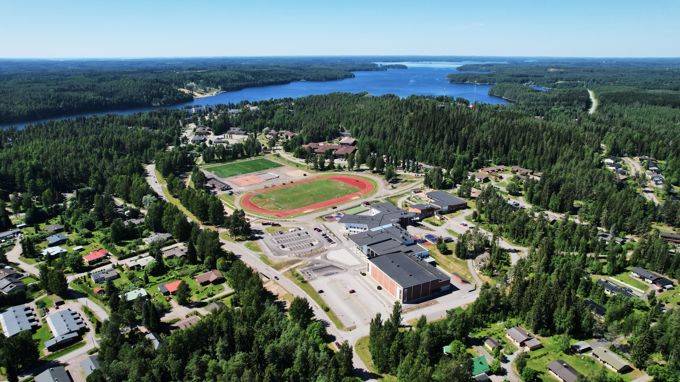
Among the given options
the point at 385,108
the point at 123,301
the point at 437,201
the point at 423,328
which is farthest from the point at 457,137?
the point at 123,301

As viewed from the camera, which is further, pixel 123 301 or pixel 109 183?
pixel 109 183

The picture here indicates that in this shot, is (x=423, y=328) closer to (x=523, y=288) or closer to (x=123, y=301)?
(x=523, y=288)

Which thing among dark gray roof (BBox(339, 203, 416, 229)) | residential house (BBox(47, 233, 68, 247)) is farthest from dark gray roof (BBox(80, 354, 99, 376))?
dark gray roof (BBox(339, 203, 416, 229))

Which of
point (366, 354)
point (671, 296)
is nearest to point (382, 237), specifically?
point (366, 354)

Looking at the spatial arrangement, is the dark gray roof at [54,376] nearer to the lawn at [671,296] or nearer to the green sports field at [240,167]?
the lawn at [671,296]

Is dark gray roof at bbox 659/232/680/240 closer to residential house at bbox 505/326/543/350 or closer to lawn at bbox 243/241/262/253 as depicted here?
residential house at bbox 505/326/543/350

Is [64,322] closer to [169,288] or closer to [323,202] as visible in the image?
[169,288]
